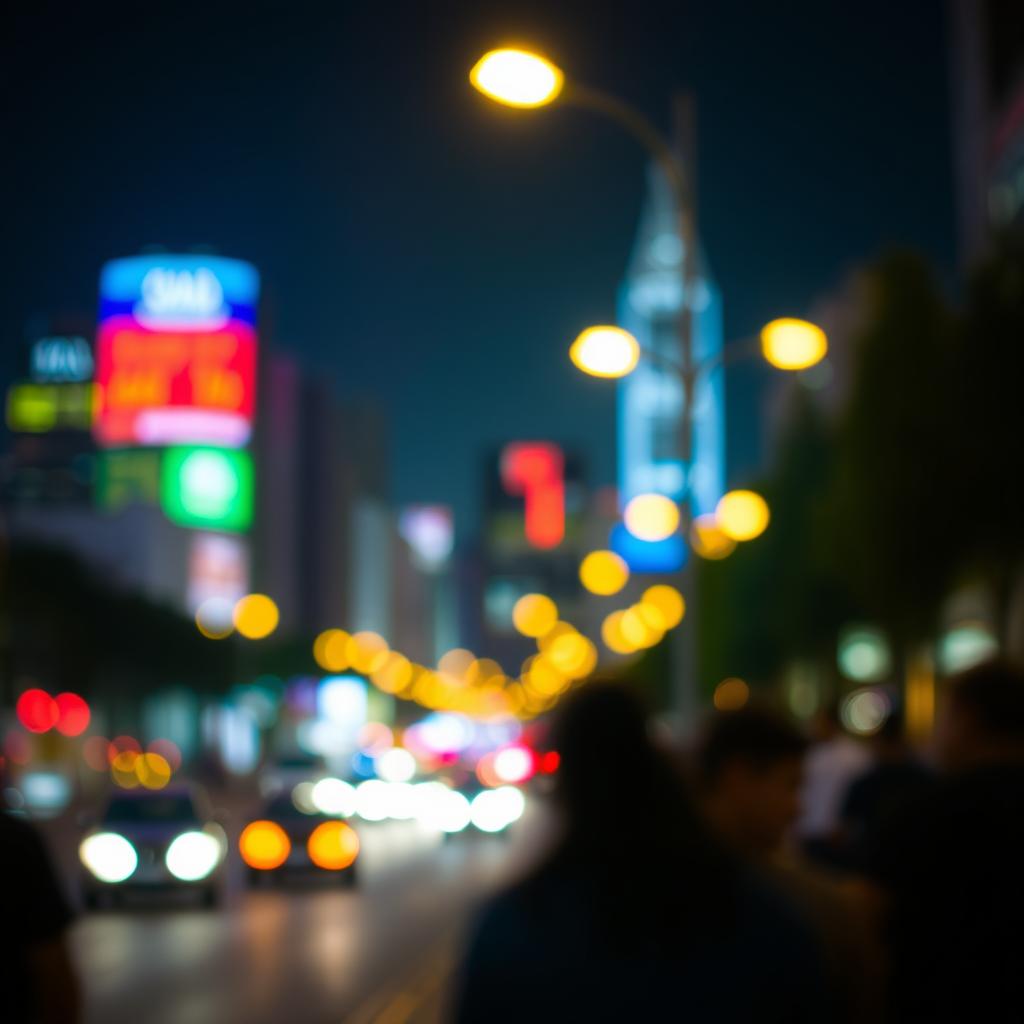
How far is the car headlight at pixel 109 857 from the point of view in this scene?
82.3 feet

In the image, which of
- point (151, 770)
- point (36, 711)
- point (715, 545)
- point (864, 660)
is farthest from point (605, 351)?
point (715, 545)

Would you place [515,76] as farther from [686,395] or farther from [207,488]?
[207,488]

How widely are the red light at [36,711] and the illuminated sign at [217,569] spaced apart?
49.5m

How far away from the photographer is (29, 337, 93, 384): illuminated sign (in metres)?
139

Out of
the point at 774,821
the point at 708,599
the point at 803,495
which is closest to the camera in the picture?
the point at 774,821

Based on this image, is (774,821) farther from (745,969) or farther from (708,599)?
(708,599)

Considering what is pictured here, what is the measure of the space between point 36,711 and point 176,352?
5962 centimetres

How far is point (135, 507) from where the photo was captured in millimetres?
Result: 116312

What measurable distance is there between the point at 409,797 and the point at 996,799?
58053mm

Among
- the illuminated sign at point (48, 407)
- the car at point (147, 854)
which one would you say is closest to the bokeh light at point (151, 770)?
the car at point (147, 854)

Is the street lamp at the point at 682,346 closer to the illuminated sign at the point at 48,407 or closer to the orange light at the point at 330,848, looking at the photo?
the orange light at the point at 330,848

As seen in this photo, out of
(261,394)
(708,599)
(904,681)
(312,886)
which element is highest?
(261,394)

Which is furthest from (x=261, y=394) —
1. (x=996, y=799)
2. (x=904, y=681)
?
(x=996, y=799)

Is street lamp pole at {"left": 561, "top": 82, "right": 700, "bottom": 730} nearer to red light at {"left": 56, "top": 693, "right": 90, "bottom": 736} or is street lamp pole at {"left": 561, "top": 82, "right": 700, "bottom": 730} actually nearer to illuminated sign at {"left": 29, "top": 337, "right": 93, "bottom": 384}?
red light at {"left": 56, "top": 693, "right": 90, "bottom": 736}
